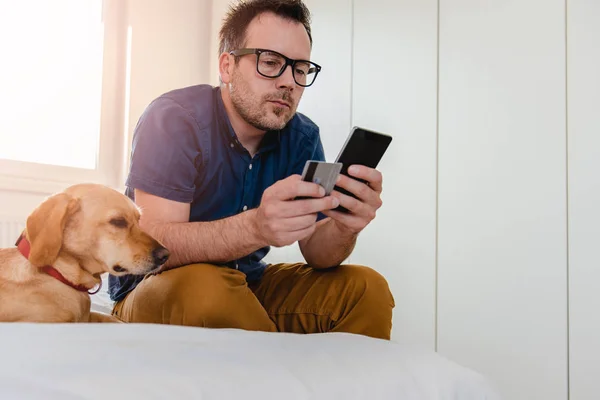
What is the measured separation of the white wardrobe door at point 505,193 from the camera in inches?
77.3

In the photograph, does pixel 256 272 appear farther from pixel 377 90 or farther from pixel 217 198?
pixel 377 90

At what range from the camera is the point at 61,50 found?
298 centimetres

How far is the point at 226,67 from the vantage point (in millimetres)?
1537

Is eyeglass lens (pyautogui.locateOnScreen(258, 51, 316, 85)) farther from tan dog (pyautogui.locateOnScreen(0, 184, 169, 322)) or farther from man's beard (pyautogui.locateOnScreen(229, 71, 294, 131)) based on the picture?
tan dog (pyautogui.locateOnScreen(0, 184, 169, 322))

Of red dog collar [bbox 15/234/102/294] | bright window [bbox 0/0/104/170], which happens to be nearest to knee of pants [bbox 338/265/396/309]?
red dog collar [bbox 15/234/102/294]

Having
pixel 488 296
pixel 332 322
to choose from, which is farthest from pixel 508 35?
pixel 332 322

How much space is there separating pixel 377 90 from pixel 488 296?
942mm

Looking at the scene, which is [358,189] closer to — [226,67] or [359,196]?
[359,196]

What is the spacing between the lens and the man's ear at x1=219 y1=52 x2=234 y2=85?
1516 mm

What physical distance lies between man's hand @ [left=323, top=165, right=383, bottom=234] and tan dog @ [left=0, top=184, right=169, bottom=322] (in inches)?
13.9

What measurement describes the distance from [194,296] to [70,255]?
319 millimetres

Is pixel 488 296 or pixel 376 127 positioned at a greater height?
pixel 376 127

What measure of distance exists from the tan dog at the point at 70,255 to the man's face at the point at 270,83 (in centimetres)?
53

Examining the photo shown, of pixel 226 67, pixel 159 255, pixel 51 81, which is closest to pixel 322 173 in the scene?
pixel 159 255
